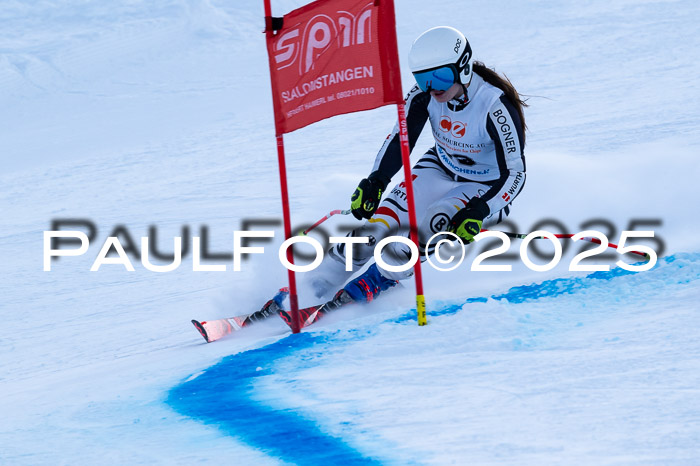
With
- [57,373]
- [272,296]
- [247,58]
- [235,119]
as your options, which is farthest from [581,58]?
[57,373]

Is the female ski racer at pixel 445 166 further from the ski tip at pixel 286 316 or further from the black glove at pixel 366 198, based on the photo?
the ski tip at pixel 286 316

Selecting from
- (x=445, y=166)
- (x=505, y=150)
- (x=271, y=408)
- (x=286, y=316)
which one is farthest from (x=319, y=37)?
(x=271, y=408)

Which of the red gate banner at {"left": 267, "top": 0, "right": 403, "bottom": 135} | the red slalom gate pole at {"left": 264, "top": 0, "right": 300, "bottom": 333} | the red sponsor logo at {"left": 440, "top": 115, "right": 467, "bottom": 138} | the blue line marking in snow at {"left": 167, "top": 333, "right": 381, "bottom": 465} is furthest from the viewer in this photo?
the red sponsor logo at {"left": 440, "top": 115, "right": 467, "bottom": 138}

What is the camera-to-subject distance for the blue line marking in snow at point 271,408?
9.57 feet

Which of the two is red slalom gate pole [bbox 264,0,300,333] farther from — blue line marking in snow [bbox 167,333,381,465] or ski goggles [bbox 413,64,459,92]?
ski goggles [bbox 413,64,459,92]

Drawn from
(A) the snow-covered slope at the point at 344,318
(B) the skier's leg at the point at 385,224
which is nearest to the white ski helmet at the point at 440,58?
(B) the skier's leg at the point at 385,224

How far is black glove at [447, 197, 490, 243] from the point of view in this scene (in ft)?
14.4

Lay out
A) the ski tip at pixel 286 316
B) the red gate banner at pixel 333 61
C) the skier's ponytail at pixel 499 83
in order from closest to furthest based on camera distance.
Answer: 1. the red gate banner at pixel 333 61
2. the ski tip at pixel 286 316
3. the skier's ponytail at pixel 499 83

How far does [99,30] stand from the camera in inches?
780

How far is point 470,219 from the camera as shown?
4406 millimetres

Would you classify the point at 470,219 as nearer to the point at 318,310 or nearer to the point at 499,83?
the point at 499,83

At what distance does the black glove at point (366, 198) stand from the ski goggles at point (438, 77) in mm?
618

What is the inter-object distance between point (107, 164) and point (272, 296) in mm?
6850

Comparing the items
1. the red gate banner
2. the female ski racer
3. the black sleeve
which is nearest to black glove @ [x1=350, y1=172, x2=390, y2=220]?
the female ski racer
